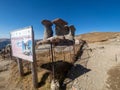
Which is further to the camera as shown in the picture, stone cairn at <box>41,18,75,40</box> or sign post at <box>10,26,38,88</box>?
stone cairn at <box>41,18,75,40</box>

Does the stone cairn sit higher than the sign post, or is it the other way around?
the stone cairn

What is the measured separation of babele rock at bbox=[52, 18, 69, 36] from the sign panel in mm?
22166

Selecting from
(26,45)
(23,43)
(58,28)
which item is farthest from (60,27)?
(26,45)

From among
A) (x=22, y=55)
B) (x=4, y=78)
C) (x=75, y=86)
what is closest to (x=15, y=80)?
(x=4, y=78)

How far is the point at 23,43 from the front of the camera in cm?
1012

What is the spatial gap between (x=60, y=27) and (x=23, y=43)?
24.7 meters

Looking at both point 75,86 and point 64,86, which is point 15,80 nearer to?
point 64,86

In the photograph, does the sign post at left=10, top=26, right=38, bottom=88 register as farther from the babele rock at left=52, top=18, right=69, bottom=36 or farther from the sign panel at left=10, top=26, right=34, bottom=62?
the babele rock at left=52, top=18, right=69, bottom=36

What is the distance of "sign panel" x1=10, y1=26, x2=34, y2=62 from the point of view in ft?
30.1

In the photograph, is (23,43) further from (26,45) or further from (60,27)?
(60,27)

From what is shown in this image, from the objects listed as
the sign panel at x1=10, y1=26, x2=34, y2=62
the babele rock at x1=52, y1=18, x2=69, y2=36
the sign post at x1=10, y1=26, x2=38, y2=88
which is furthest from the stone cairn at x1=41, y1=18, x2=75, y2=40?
the sign post at x1=10, y1=26, x2=38, y2=88

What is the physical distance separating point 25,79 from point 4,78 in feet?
12.3

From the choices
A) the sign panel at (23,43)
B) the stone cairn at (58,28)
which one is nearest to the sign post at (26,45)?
the sign panel at (23,43)

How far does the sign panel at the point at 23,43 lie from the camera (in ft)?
30.1
